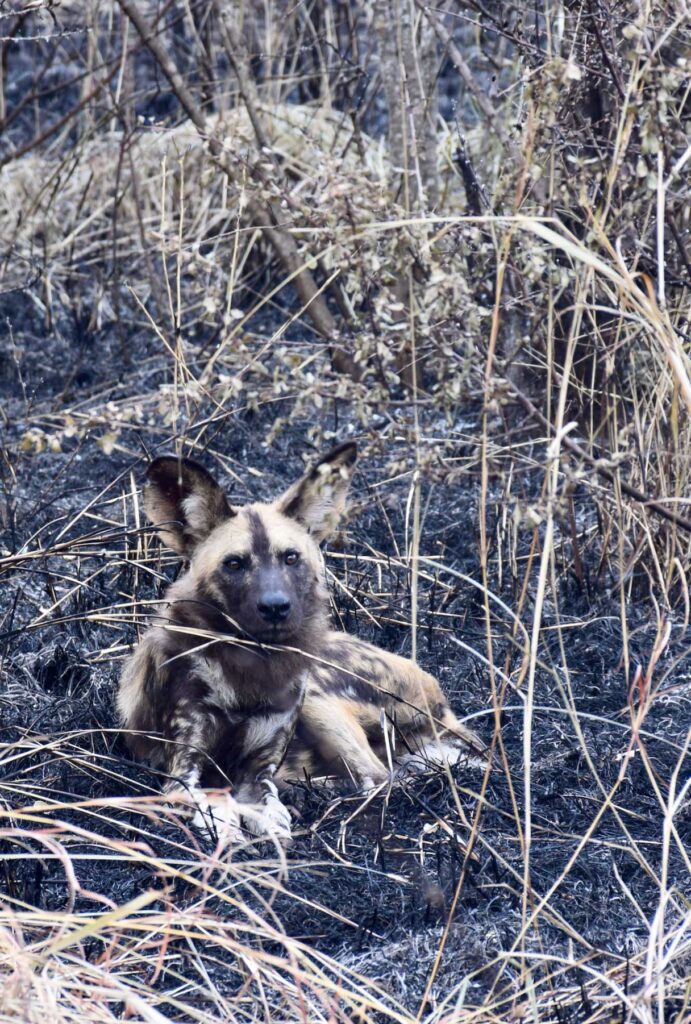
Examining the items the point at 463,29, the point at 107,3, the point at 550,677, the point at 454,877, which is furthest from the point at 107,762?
the point at 463,29

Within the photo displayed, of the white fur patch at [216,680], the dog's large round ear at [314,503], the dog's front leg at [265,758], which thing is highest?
the dog's large round ear at [314,503]

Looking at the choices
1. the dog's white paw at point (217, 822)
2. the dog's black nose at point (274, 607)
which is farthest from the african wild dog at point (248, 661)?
the dog's white paw at point (217, 822)

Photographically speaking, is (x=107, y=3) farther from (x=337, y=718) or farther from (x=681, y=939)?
(x=681, y=939)

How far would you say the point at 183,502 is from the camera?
11.9 ft

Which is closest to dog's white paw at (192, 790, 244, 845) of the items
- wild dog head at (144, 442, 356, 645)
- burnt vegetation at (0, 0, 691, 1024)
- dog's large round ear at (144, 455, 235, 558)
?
burnt vegetation at (0, 0, 691, 1024)

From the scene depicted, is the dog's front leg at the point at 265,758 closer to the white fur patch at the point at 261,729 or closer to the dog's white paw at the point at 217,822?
the white fur patch at the point at 261,729

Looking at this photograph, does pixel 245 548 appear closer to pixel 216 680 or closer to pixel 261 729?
pixel 216 680

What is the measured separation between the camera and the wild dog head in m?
3.49

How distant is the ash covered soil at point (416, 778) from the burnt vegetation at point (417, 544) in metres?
0.01

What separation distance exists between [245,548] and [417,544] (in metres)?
Result: 0.74

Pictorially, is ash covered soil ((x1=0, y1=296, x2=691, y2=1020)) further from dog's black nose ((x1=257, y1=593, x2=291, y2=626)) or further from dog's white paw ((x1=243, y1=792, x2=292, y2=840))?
dog's black nose ((x1=257, y1=593, x2=291, y2=626))

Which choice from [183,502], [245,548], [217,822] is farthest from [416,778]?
[183,502]

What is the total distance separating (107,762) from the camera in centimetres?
352

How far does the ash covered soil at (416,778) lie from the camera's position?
110 inches
